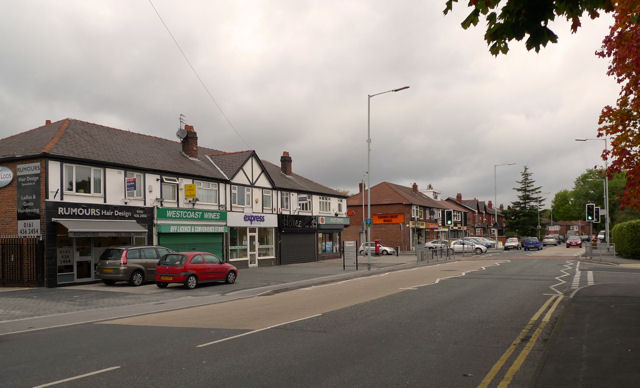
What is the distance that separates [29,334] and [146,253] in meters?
10.8

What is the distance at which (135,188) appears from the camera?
23.4 meters

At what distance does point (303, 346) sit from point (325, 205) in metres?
32.7

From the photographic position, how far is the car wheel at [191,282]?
63.0ft

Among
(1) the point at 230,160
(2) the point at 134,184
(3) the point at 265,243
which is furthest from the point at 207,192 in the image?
(3) the point at 265,243

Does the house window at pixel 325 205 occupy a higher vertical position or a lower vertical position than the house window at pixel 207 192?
lower

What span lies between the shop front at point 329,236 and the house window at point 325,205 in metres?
0.80

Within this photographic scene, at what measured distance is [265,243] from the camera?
1328 inches

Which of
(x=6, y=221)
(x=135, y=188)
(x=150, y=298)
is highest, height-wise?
(x=135, y=188)

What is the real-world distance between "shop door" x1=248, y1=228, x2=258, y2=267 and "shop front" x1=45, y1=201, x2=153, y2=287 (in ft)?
30.0

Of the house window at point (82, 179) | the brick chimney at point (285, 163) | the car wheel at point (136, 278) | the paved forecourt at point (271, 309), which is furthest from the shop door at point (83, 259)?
the brick chimney at point (285, 163)

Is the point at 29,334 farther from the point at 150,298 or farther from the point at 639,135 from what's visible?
the point at 639,135

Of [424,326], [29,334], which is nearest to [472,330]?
[424,326]

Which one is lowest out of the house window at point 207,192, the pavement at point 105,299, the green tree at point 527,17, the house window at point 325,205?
the pavement at point 105,299

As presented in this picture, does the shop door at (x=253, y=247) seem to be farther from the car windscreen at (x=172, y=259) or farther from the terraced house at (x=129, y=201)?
the car windscreen at (x=172, y=259)
